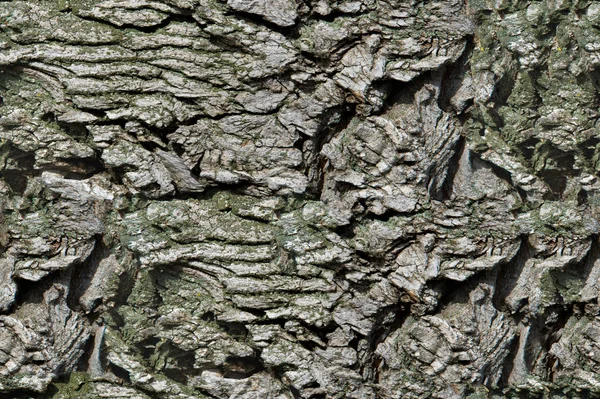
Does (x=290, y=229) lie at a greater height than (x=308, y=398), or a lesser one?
greater

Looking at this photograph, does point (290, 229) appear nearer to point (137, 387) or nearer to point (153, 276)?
point (153, 276)

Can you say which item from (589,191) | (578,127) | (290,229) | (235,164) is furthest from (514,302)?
(235,164)

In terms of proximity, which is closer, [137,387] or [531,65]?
[531,65]

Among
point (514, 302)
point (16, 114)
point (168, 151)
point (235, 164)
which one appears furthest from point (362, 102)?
point (16, 114)

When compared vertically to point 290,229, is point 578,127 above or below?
above

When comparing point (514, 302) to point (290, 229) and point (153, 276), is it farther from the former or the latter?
point (153, 276)

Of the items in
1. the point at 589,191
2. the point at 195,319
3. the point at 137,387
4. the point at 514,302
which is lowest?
the point at 137,387
